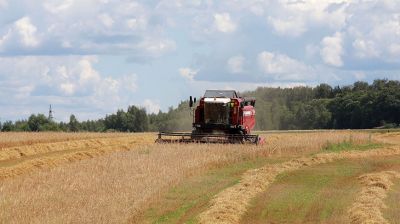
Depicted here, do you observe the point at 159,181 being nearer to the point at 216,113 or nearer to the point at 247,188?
the point at 247,188

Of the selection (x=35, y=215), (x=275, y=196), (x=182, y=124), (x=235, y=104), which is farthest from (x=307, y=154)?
(x=182, y=124)

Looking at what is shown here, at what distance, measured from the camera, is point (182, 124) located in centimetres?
7181

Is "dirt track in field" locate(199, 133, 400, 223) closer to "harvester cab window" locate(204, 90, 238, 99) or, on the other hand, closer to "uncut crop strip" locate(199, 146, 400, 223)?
"uncut crop strip" locate(199, 146, 400, 223)

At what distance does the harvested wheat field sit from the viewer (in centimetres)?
1931

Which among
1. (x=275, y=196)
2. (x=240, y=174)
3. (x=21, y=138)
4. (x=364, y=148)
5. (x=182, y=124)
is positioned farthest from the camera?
(x=182, y=124)

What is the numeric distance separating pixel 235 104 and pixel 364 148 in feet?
26.5

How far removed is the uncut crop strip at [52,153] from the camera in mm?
34912

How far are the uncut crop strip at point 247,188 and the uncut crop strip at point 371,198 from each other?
2.85 m

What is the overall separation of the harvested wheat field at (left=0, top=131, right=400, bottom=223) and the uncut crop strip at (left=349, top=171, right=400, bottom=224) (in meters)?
0.45

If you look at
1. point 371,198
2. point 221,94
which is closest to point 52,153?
point 221,94

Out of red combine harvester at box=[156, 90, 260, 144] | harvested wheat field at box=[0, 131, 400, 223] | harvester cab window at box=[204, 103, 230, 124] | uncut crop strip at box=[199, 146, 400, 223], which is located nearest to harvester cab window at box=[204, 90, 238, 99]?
red combine harvester at box=[156, 90, 260, 144]

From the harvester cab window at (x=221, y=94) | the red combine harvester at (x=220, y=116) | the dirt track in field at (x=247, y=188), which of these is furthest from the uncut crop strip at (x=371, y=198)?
the harvester cab window at (x=221, y=94)

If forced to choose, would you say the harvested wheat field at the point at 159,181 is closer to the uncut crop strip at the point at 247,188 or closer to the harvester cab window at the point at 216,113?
the uncut crop strip at the point at 247,188

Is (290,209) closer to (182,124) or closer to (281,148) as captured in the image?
(281,148)
